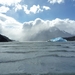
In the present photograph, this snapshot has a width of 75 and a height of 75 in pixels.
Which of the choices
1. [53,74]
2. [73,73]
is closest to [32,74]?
[53,74]

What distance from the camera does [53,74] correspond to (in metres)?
5.69

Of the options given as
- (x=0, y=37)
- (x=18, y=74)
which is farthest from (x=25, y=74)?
(x=0, y=37)

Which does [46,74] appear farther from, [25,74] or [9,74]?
[9,74]

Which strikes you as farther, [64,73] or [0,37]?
[0,37]

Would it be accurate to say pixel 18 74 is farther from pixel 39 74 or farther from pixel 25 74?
pixel 39 74

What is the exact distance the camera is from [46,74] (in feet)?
18.6

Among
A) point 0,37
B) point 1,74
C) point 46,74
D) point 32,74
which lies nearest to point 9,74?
point 1,74

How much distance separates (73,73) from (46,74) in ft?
3.38

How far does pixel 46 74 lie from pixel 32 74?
0.50m

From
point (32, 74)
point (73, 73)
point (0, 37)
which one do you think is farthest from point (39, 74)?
point (0, 37)

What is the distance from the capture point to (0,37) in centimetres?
11050

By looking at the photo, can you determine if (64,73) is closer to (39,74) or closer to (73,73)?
(73,73)

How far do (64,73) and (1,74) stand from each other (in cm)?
231

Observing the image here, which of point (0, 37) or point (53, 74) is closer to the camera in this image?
point (53, 74)
